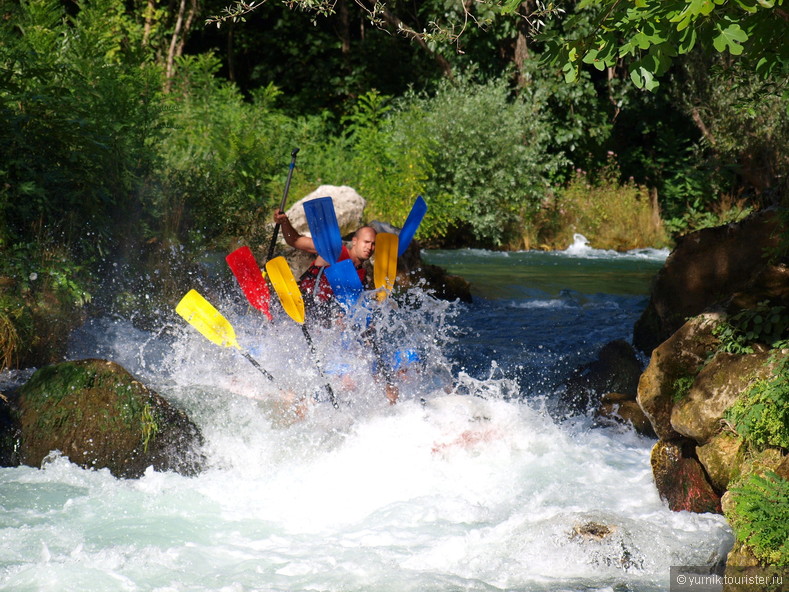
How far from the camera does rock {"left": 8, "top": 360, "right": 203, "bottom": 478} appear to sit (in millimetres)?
4582

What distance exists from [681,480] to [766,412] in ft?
2.13

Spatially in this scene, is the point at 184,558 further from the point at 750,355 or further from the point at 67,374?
the point at 750,355

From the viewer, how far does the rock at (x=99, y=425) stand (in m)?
4.58

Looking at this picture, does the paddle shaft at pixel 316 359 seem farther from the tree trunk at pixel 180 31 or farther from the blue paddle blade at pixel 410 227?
the tree trunk at pixel 180 31

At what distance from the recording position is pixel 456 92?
554 inches

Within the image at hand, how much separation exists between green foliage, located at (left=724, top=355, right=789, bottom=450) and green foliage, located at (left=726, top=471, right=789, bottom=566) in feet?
0.70

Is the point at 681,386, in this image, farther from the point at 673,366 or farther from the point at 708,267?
the point at 708,267

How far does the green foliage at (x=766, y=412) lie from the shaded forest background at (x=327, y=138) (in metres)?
1.32

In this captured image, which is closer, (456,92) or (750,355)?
(750,355)

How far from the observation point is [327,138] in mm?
17172

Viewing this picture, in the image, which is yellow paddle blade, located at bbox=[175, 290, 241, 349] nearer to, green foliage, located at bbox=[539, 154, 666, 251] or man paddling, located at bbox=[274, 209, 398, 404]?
man paddling, located at bbox=[274, 209, 398, 404]

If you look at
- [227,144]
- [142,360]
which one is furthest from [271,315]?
[227,144]

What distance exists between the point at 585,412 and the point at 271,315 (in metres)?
2.15

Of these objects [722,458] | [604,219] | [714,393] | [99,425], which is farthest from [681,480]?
[604,219]
